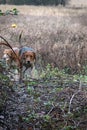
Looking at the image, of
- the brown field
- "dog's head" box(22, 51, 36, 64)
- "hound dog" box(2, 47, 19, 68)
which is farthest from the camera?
the brown field

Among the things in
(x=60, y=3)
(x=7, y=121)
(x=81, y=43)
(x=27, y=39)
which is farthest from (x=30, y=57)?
(x=60, y=3)

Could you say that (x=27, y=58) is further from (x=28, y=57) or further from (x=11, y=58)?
(x=11, y=58)

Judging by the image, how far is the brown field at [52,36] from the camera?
16781mm

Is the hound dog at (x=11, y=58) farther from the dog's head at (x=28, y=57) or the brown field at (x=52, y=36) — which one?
the brown field at (x=52, y=36)

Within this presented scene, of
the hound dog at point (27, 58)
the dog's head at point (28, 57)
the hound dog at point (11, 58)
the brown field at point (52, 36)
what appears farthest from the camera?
the brown field at point (52, 36)

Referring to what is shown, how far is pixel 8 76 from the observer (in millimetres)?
5211

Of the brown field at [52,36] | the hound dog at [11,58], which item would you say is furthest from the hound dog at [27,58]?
the brown field at [52,36]

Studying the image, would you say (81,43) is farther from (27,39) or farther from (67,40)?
(27,39)

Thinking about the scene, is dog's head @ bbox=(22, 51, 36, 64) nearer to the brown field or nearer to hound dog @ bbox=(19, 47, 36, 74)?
hound dog @ bbox=(19, 47, 36, 74)

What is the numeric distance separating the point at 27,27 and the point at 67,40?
4912 mm

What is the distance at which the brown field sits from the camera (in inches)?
661

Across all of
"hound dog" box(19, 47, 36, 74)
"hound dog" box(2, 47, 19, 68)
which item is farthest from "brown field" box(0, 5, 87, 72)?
"hound dog" box(2, 47, 19, 68)

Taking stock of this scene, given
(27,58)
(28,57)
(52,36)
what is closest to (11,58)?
(27,58)

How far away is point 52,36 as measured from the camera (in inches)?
856
